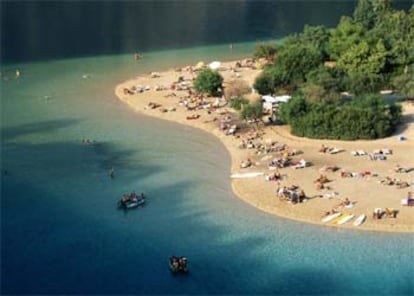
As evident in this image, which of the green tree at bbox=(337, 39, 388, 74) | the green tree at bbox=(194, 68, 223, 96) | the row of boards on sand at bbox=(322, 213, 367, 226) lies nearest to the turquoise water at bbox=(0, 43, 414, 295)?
the row of boards on sand at bbox=(322, 213, 367, 226)

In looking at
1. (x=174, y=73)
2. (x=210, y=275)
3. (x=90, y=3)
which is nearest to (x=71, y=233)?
(x=210, y=275)

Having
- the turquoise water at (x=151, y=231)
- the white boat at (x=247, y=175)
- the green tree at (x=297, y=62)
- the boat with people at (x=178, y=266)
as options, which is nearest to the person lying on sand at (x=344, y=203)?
the turquoise water at (x=151, y=231)

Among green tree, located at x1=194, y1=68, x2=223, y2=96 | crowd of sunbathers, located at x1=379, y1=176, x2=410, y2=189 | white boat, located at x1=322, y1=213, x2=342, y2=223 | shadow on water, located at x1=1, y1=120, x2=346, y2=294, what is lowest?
shadow on water, located at x1=1, y1=120, x2=346, y2=294

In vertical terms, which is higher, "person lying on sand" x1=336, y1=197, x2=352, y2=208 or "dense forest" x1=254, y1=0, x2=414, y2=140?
"dense forest" x1=254, y1=0, x2=414, y2=140

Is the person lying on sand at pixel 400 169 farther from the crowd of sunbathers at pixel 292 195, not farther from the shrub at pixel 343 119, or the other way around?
the crowd of sunbathers at pixel 292 195

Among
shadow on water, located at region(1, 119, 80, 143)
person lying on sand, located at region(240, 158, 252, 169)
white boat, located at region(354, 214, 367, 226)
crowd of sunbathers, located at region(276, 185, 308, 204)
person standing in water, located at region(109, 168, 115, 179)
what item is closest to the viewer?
white boat, located at region(354, 214, 367, 226)

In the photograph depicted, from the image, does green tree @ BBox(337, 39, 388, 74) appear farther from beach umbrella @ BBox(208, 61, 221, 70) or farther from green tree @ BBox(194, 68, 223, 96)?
beach umbrella @ BBox(208, 61, 221, 70)
